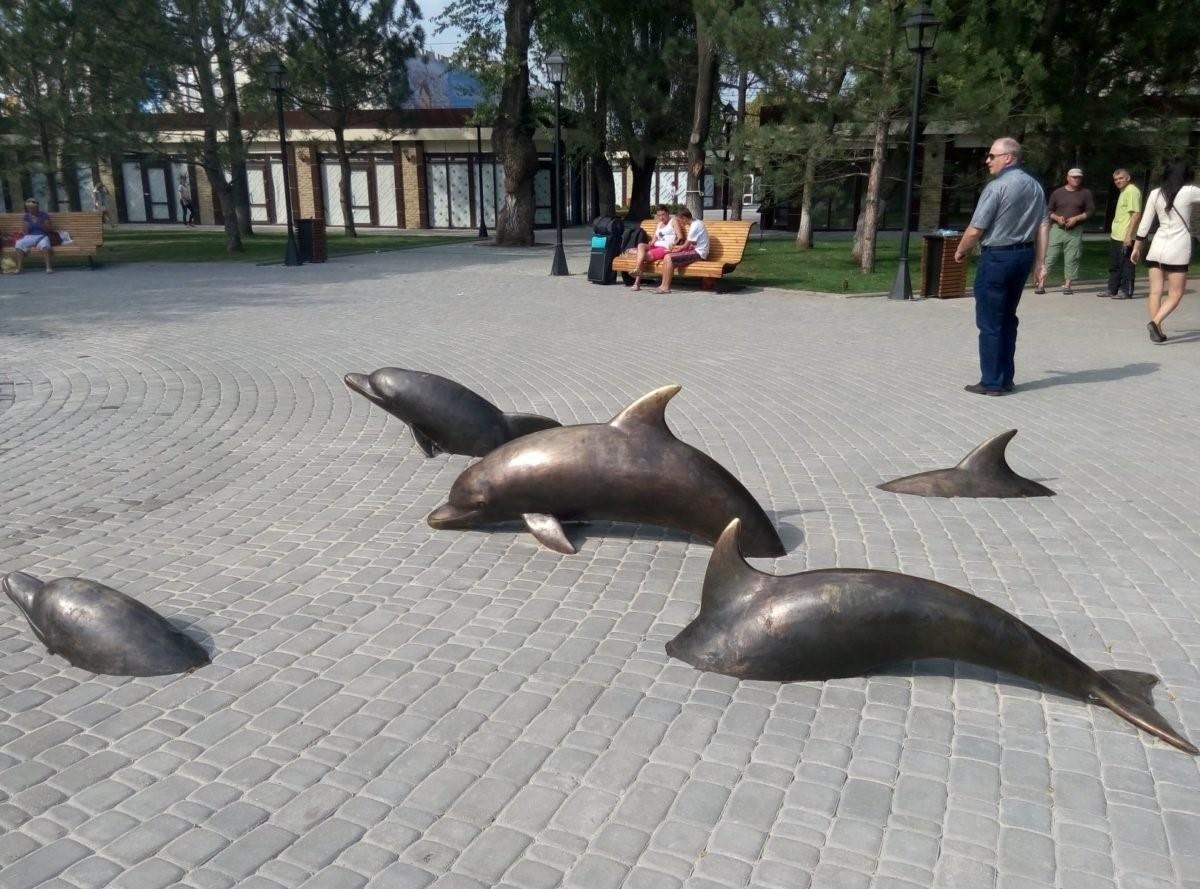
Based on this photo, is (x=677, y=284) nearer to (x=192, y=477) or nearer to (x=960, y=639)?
(x=192, y=477)

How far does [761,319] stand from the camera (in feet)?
43.9

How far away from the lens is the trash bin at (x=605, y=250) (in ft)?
57.1

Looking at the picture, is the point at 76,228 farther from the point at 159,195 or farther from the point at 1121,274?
the point at 159,195

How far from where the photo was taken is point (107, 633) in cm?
405

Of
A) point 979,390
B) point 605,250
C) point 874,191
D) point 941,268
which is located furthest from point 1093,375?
point 605,250

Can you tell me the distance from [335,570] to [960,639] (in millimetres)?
2992

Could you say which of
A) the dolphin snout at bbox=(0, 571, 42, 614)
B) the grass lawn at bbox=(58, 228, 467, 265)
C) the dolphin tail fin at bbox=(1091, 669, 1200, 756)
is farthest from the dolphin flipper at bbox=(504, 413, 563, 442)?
the grass lawn at bbox=(58, 228, 467, 265)

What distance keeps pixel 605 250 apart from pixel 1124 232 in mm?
8183

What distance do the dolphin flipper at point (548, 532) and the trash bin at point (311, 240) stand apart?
18.0m

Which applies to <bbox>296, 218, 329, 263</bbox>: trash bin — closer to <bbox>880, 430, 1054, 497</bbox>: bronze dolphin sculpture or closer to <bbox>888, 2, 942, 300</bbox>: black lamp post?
<bbox>888, 2, 942, 300</bbox>: black lamp post

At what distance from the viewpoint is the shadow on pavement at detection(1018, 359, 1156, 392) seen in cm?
929

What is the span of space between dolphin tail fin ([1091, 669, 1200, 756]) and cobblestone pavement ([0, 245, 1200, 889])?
0.25ft

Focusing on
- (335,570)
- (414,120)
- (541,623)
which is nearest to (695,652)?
(541,623)

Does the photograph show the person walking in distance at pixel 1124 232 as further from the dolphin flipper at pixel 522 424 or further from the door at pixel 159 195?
the door at pixel 159 195
